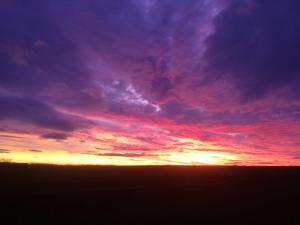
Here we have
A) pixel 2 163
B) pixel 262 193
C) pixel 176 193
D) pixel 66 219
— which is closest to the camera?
pixel 66 219

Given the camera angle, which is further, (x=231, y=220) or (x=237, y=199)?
(x=237, y=199)

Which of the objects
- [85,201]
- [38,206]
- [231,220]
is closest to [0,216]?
[38,206]

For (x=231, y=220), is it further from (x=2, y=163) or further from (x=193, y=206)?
(x=2, y=163)

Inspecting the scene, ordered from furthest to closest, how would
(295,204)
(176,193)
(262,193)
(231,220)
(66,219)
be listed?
(262,193)
(176,193)
(295,204)
(231,220)
(66,219)

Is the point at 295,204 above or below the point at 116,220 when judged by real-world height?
above

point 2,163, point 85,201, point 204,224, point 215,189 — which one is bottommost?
point 204,224

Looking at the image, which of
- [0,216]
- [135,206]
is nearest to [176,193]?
[135,206]

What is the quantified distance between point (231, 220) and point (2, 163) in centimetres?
5699

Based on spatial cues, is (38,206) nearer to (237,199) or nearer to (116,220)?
(116,220)

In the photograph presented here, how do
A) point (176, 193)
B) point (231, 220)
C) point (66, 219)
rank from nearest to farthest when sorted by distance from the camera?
point (66, 219) → point (231, 220) → point (176, 193)

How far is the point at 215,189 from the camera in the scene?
34.4m

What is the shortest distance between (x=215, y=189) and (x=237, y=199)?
501cm

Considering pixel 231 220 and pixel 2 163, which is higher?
pixel 2 163

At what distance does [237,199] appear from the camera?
2948 cm
